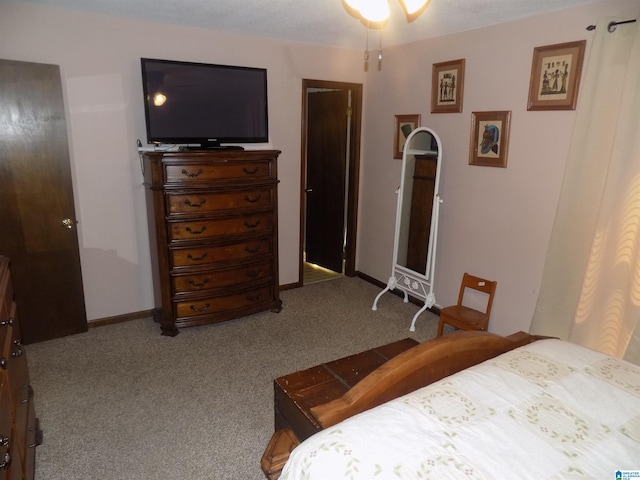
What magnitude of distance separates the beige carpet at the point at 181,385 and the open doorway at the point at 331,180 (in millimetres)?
859

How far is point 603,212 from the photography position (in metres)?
2.30

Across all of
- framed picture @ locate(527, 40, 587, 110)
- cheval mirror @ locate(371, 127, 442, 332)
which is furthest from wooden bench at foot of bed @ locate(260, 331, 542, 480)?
framed picture @ locate(527, 40, 587, 110)

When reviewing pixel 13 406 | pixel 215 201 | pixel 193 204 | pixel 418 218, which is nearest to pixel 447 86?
pixel 418 218

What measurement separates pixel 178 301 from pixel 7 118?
166 centimetres

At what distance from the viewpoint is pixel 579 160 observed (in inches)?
95.8

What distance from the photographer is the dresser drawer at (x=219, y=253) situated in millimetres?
3107

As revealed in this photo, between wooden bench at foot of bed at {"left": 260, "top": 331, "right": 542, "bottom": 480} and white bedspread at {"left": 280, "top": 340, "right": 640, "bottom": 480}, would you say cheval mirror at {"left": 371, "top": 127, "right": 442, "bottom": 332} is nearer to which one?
wooden bench at foot of bed at {"left": 260, "top": 331, "right": 542, "bottom": 480}

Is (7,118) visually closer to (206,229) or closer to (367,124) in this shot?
(206,229)

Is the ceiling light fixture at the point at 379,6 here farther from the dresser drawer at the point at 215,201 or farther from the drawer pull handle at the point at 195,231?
the drawer pull handle at the point at 195,231

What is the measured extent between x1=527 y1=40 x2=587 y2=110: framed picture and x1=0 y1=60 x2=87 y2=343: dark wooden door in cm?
320

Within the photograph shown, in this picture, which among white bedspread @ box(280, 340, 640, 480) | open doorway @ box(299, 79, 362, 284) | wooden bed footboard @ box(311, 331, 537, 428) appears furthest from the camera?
open doorway @ box(299, 79, 362, 284)

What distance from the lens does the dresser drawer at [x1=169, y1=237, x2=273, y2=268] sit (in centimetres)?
311

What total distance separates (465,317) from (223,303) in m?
1.87

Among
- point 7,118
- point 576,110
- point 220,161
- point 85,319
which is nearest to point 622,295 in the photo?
point 576,110
